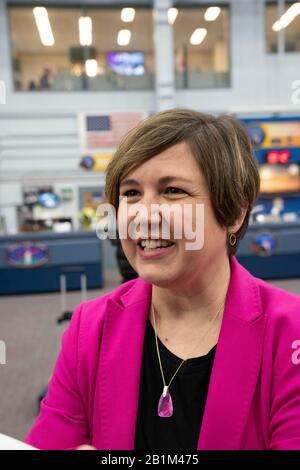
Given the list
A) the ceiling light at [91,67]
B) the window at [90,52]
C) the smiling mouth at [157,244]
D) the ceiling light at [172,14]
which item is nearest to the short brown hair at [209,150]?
the smiling mouth at [157,244]

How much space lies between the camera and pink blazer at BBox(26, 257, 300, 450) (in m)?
0.78

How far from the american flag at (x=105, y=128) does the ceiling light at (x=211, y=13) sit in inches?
101

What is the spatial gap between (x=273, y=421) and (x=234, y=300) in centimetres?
24

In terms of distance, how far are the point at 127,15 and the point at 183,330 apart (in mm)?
8956

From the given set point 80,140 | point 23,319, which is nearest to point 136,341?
point 23,319

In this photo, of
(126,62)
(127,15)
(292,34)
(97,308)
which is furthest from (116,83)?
(97,308)

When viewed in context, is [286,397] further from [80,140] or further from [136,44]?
[136,44]

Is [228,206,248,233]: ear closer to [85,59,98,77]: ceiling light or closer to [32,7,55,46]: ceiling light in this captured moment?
[85,59,98,77]: ceiling light

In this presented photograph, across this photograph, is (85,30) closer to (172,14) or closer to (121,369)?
(172,14)

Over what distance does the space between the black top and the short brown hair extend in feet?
0.99

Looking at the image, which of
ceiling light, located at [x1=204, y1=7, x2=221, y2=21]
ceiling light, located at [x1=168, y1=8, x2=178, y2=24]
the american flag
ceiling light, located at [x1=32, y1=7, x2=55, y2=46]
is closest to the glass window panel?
ceiling light, located at [x1=204, y1=7, x2=221, y2=21]

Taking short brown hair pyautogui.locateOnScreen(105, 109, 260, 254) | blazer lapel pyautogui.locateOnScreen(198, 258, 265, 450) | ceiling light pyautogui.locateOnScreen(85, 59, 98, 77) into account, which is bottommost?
blazer lapel pyautogui.locateOnScreen(198, 258, 265, 450)

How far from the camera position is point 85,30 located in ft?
27.4

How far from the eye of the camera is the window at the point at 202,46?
876 cm
